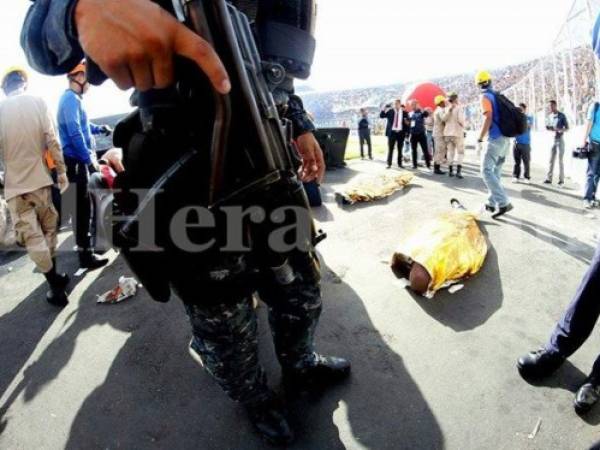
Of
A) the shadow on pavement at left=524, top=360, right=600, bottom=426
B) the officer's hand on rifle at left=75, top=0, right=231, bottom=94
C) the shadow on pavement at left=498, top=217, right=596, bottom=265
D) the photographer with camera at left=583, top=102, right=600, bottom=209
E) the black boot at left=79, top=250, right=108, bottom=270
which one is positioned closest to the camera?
the officer's hand on rifle at left=75, top=0, right=231, bottom=94

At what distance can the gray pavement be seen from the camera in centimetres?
164

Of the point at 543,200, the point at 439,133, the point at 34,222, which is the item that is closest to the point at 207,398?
the point at 34,222

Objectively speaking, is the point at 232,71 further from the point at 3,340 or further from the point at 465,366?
the point at 3,340

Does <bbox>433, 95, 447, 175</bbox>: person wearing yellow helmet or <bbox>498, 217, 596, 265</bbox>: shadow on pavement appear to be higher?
<bbox>433, 95, 447, 175</bbox>: person wearing yellow helmet

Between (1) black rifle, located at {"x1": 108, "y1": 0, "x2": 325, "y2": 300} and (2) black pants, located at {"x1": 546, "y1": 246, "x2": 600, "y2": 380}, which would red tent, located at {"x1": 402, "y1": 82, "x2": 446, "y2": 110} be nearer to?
(2) black pants, located at {"x1": 546, "y1": 246, "x2": 600, "y2": 380}

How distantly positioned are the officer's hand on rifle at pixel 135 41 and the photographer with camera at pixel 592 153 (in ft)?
19.1

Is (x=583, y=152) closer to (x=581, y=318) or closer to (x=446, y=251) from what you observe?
(x=446, y=251)

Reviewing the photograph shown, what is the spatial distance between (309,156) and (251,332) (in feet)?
2.86

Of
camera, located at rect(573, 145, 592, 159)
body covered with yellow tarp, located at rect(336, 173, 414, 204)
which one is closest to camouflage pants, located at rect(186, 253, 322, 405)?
body covered with yellow tarp, located at rect(336, 173, 414, 204)

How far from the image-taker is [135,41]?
775mm

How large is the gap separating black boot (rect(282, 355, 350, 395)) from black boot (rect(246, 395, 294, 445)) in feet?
0.71

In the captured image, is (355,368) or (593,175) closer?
(355,368)

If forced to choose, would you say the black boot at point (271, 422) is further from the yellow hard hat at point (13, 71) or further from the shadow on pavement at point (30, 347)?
the yellow hard hat at point (13, 71)

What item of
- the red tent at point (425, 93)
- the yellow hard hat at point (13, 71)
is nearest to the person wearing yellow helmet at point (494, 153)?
the yellow hard hat at point (13, 71)
